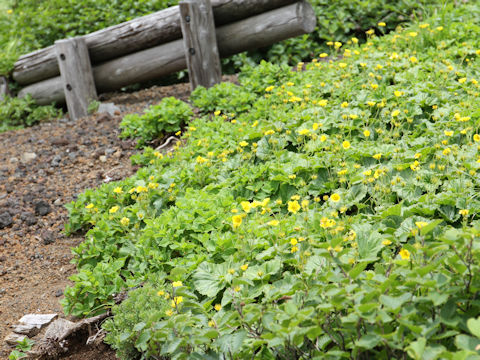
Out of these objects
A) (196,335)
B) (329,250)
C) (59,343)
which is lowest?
(59,343)

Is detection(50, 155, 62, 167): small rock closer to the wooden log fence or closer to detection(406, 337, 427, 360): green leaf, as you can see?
the wooden log fence

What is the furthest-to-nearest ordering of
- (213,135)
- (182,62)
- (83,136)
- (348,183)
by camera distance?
(182,62) → (83,136) → (213,135) → (348,183)

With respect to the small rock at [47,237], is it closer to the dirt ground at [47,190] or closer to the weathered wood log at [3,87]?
the dirt ground at [47,190]

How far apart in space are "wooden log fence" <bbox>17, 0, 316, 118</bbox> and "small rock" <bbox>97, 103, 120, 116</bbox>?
255 mm

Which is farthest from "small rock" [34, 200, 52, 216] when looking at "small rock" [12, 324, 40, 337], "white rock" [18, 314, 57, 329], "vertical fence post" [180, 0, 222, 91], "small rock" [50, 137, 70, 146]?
"vertical fence post" [180, 0, 222, 91]

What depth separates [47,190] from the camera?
481cm

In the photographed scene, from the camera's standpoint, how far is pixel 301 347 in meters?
2.15

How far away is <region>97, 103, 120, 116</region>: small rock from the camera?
6.47 m

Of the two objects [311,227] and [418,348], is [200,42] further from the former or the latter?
[418,348]

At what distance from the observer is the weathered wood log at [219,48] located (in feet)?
21.1

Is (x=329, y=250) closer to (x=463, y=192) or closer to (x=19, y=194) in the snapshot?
(x=463, y=192)

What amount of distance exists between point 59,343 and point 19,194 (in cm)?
228

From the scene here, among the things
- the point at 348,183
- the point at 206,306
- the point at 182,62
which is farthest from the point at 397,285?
the point at 182,62

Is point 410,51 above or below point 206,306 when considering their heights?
above
